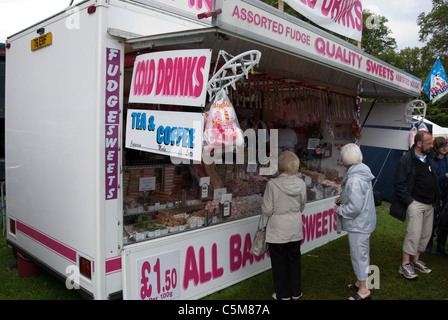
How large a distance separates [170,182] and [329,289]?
2125 mm

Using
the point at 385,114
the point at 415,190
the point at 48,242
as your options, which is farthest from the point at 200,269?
the point at 385,114

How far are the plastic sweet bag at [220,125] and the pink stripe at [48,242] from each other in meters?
1.53

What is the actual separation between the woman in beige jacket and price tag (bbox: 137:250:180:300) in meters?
0.93

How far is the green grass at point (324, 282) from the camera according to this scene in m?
3.73

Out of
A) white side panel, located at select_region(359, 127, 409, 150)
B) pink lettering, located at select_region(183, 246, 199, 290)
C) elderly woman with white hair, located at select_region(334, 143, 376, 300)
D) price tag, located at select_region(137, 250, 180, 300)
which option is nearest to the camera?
price tag, located at select_region(137, 250, 180, 300)

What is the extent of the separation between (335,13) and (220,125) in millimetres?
3170

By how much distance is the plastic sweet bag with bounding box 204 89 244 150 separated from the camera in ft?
8.76

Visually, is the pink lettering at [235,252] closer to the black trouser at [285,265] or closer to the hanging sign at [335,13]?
the black trouser at [285,265]

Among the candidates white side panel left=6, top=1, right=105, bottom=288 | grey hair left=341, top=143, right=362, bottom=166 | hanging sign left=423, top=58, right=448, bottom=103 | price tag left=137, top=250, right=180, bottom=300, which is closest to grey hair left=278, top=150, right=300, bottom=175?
grey hair left=341, top=143, right=362, bottom=166

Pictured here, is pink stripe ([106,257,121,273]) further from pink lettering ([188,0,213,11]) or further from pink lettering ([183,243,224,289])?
pink lettering ([188,0,213,11])

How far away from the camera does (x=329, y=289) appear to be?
13.2 ft

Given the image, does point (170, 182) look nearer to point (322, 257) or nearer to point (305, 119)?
point (322, 257)

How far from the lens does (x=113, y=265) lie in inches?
112

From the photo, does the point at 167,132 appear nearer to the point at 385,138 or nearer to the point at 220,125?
the point at 220,125
